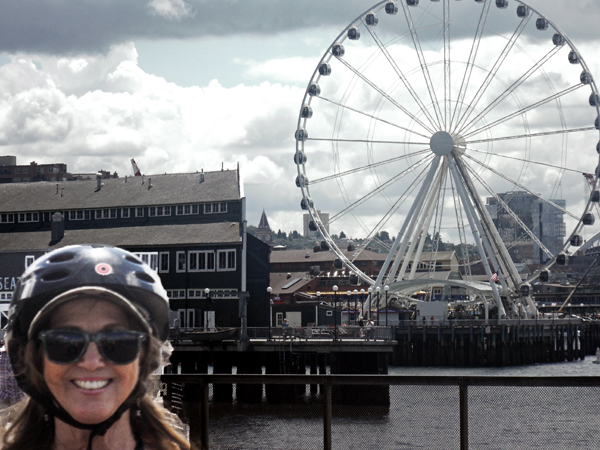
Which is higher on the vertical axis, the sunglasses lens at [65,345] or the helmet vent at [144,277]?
the helmet vent at [144,277]

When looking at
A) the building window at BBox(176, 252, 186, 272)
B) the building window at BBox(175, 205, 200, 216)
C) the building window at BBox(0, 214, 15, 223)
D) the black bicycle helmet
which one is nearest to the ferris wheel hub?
the building window at BBox(176, 252, 186, 272)

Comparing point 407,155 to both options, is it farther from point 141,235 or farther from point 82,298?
point 82,298

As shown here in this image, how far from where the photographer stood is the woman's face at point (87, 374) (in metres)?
2.92

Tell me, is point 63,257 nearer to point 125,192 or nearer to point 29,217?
point 125,192

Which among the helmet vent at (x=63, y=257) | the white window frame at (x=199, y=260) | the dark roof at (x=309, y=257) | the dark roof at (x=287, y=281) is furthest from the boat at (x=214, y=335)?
the dark roof at (x=309, y=257)

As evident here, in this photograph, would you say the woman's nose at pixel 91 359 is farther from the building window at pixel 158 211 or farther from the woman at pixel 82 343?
the building window at pixel 158 211

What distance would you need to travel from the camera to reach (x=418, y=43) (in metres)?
62.1

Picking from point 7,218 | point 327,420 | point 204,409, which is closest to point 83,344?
point 204,409

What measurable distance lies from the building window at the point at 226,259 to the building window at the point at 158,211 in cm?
1025

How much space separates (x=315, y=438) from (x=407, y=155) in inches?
2150

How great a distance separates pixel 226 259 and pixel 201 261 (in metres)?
2.03

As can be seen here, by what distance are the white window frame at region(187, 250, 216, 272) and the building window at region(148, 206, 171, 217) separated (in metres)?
8.69

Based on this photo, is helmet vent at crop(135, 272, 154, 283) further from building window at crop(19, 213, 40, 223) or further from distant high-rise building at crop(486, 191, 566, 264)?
distant high-rise building at crop(486, 191, 566, 264)

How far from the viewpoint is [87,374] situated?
2939 millimetres
